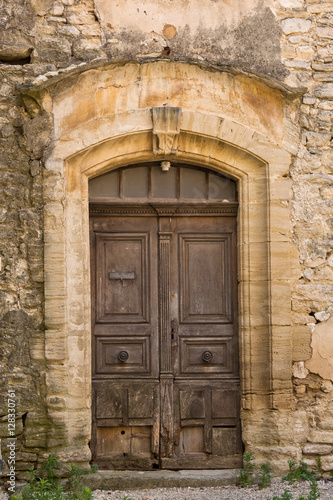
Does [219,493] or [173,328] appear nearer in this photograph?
[219,493]

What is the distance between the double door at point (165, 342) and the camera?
16.3ft

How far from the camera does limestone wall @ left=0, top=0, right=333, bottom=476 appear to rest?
4.68 metres

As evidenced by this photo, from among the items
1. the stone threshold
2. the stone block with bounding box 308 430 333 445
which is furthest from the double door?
the stone block with bounding box 308 430 333 445

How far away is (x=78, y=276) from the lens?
4.78 metres

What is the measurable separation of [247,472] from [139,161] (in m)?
2.72

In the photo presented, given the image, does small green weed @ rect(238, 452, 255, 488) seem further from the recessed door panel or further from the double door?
the recessed door panel

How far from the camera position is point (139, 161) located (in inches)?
198

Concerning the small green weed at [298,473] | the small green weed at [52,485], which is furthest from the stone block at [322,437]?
the small green weed at [52,485]

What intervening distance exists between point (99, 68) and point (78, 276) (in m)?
1.69

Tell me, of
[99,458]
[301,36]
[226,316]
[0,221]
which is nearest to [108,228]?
[0,221]

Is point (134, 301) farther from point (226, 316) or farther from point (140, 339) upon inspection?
point (226, 316)

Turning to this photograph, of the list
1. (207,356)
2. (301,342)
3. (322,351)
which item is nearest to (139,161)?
(207,356)

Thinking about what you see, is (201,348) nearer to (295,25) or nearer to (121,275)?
(121,275)

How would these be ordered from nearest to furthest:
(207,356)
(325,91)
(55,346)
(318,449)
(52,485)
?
(52,485)
(55,346)
(318,449)
(325,91)
(207,356)
